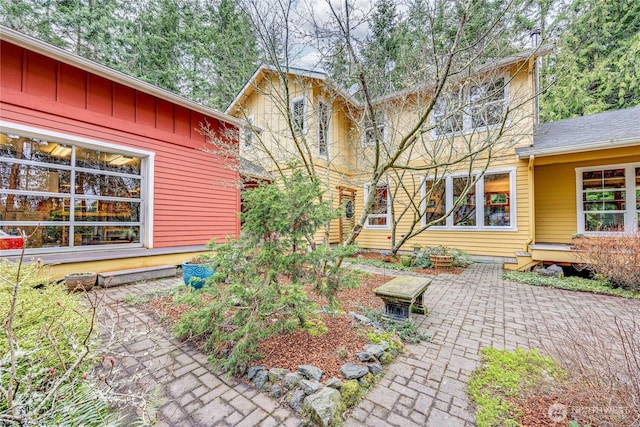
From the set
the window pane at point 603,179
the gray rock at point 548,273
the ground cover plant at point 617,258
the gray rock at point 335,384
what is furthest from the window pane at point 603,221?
the gray rock at point 335,384

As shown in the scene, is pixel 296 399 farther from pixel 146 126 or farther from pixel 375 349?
pixel 146 126

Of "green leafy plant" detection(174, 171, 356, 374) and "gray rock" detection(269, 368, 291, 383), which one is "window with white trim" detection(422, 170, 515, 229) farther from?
"gray rock" detection(269, 368, 291, 383)

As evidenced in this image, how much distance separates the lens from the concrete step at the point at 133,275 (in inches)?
189

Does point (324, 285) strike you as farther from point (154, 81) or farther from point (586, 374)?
point (154, 81)

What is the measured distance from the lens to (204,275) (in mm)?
4543

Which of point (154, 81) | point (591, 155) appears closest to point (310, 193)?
point (591, 155)

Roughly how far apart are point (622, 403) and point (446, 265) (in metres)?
5.82

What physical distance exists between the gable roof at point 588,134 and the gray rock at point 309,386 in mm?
8028

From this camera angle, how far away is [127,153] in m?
5.84

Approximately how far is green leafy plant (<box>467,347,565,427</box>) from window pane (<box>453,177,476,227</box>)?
5.99 metres

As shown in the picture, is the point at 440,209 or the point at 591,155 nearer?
the point at 591,155

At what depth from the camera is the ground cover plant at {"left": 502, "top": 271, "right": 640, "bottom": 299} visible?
5.00 metres

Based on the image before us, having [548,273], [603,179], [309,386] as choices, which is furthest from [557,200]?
[309,386]

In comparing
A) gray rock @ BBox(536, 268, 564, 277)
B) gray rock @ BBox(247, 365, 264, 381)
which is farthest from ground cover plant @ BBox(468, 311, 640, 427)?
gray rock @ BBox(536, 268, 564, 277)
